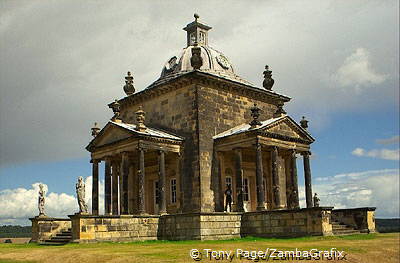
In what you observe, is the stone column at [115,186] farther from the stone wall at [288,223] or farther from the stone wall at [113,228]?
the stone wall at [288,223]

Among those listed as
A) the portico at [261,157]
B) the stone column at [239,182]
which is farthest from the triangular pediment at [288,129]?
Answer: the stone column at [239,182]

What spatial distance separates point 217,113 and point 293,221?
9.52 metres

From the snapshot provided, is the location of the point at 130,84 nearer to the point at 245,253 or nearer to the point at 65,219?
the point at 65,219

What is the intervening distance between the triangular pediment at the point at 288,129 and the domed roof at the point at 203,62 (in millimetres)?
5219

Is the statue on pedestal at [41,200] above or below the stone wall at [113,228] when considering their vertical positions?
above

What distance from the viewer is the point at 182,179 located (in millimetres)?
28344

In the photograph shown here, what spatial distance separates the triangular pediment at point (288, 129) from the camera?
27.2 meters

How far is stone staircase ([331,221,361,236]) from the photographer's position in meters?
23.2

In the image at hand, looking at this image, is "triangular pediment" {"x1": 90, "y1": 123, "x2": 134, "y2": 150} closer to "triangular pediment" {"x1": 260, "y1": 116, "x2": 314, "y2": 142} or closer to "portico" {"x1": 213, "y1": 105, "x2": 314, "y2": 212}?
"portico" {"x1": 213, "y1": 105, "x2": 314, "y2": 212}

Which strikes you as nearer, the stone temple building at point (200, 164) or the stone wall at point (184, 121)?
the stone temple building at point (200, 164)

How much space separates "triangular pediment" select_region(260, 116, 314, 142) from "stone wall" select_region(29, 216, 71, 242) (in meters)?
12.7

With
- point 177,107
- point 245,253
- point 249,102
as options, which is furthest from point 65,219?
point 245,253

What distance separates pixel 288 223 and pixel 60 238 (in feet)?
38.4

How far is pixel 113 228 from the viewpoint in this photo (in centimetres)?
2283
